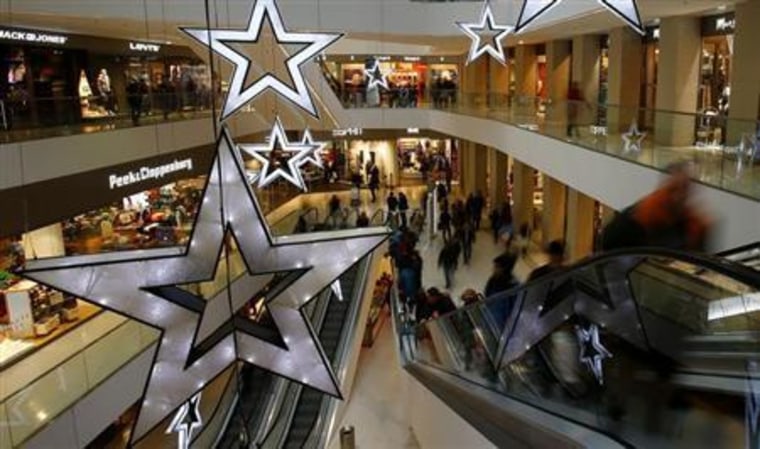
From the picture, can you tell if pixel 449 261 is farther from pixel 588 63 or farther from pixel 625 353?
pixel 625 353

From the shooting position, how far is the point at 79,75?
20.0 m

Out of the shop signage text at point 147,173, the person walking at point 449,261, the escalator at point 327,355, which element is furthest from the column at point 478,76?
the shop signage text at point 147,173

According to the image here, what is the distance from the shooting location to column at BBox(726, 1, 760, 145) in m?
10.8

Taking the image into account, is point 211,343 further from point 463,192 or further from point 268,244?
point 463,192

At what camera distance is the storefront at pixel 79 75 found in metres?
12.0

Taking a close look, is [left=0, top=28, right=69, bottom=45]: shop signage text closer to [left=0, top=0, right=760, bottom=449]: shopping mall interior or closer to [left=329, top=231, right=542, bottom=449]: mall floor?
[left=0, top=0, right=760, bottom=449]: shopping mall interior

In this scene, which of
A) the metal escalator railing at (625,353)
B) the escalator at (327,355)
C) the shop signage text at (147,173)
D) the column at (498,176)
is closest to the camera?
the metal escalator railing at (625,353)

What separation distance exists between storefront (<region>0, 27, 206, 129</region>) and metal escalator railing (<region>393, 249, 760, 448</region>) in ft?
26.2

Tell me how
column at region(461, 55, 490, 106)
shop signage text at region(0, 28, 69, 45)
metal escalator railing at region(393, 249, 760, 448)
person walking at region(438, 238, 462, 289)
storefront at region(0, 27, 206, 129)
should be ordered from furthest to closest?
column at region(461, 55, 490, 106), person walking at region(438, 238, 462, 289), shop signage text at region(0, 28, 69, 45), storefront at region(0, 27, 206, 129), metal escalator railing at region(393, 249, 760, 448)

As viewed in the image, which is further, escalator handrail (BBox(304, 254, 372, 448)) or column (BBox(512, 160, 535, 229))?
column (BBox(512, 160, 535, 229))

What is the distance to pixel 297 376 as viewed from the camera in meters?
4.86

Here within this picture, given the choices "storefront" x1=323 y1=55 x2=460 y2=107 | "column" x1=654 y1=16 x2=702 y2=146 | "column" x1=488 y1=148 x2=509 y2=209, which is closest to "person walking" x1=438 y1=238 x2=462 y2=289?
"column" x1=654 y1=16 x2=702 y2=146

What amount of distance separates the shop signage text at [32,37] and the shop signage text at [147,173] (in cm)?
363

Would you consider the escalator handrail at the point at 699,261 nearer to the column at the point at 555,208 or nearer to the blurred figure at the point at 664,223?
the blurred figure at the point at 664,223
